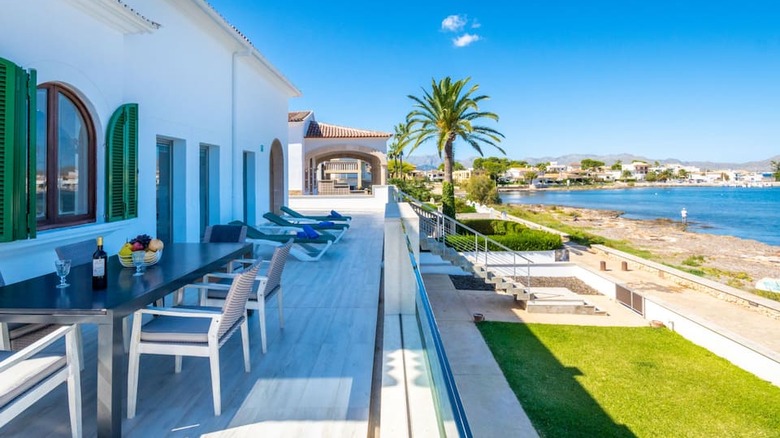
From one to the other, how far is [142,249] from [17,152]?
1770 mm

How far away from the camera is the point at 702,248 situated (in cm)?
3438

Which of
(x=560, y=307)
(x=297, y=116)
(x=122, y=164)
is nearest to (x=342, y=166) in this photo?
(x=297, y=116)

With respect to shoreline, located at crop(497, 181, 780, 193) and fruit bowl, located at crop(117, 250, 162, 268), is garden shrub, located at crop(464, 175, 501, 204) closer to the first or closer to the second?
fruit bowl, located at crop(117, 250, 162, 268)

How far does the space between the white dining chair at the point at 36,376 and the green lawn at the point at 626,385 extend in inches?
260

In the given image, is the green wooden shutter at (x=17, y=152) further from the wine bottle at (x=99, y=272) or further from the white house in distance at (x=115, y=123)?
the wine bottle at (x=99, y=272)

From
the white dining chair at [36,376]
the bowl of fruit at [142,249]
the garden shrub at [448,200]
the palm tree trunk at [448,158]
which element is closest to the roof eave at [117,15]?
the bowl of fruit at [142,249]

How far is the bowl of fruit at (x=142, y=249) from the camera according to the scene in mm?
3373

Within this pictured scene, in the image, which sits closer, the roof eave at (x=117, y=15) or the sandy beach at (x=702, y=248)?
the roof eave at (x=117, y=15)

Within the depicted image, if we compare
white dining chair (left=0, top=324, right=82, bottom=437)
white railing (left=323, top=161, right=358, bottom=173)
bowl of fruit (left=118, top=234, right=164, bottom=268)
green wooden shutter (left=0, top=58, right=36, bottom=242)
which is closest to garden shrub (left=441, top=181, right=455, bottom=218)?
green wooden shutter (left=0, top=58, right=36, bottom=242)

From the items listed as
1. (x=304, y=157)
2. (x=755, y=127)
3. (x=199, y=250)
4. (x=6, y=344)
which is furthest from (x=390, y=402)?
(x=755, y=127)

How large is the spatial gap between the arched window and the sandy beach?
2678 centimetres

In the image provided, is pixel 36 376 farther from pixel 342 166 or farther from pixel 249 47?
pixel 342 166

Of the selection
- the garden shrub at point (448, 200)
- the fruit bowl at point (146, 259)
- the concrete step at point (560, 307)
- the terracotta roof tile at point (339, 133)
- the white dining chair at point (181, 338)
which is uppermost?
the terracotta roof tile at point (339, 133)

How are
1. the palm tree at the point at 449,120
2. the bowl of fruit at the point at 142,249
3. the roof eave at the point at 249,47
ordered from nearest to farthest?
the bowl of fruit at the point at 142,249, the roof eave at the point at 249,47, the palm tree at the point at 449,120
